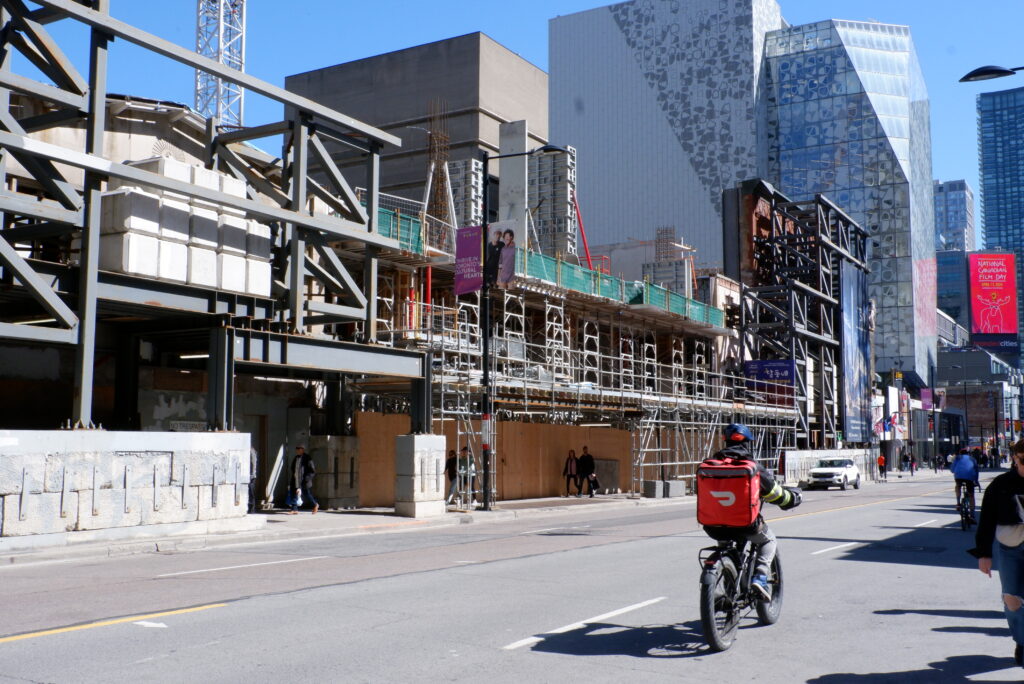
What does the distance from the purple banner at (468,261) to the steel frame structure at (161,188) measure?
248 cm

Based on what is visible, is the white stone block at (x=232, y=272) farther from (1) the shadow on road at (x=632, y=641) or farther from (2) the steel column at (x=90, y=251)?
(1) the shadow on road at (x=632, y=641)

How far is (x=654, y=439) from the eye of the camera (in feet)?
138

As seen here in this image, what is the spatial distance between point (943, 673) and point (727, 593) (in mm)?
1646

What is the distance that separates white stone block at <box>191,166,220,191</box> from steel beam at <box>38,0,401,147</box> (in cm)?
185

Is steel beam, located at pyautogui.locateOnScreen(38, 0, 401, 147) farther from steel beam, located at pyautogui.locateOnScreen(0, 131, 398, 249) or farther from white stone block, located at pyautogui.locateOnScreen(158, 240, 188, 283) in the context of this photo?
white stone block, located at pyautogui.locateOnScreen(158, 240, 188, 283)

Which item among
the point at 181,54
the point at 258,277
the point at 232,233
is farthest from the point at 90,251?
the point at 181,54

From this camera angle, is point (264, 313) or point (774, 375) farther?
point (774, 375)

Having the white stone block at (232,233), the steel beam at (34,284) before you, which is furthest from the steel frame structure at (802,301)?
Result: the steel beam at (34,284)

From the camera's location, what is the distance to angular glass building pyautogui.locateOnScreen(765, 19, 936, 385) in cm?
9600

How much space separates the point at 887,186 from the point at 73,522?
305 feet

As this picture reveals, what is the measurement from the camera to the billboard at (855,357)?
213 ft

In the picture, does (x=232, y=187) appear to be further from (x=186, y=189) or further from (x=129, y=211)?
(x=129, y=211)

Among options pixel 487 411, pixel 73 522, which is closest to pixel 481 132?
pixel 487 411

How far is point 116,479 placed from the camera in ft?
54.4
